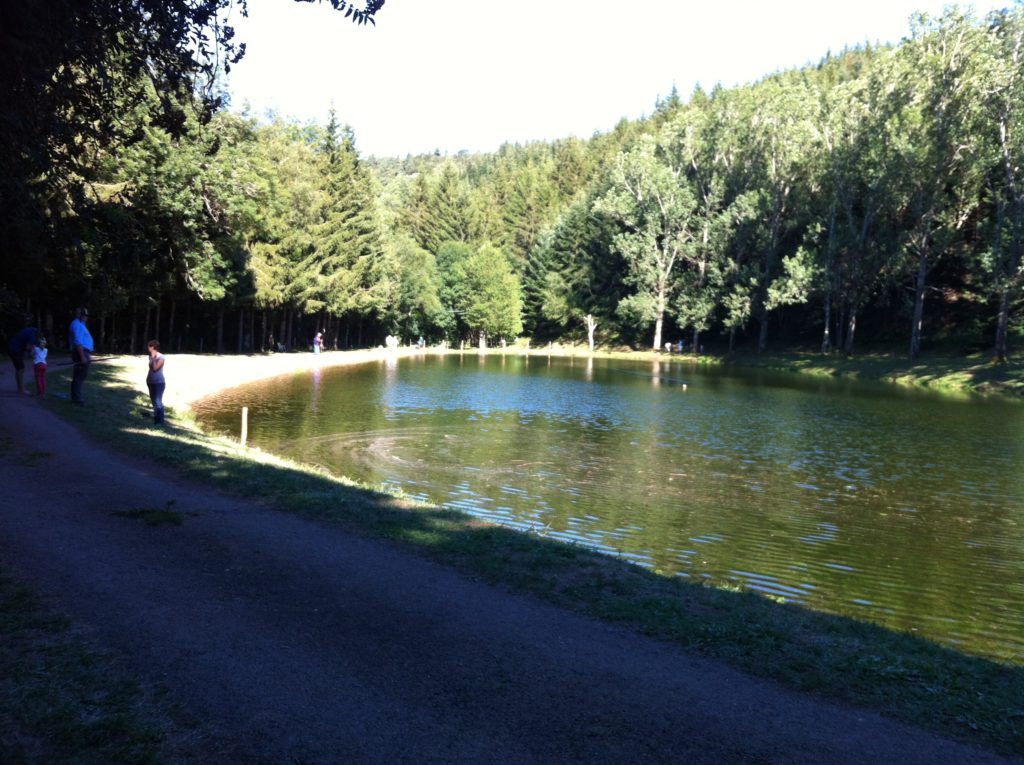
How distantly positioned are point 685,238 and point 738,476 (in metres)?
60.9

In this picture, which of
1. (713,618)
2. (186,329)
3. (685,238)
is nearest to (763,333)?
(685,238)

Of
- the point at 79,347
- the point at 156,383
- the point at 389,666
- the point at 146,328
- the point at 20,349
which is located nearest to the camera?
the point at 389,666

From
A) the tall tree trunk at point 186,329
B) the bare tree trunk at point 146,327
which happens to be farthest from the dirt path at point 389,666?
the tall tree trunk at point 186,329

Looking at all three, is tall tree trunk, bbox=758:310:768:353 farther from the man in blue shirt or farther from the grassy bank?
the grassy bank

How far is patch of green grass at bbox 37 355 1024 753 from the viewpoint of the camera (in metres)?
4.94

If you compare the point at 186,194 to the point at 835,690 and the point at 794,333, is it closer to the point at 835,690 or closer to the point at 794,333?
the point at 835,690

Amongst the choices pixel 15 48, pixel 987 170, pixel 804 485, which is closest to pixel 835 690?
pixel 15 48

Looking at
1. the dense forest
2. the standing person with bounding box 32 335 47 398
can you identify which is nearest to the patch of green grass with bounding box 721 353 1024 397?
the dense forest

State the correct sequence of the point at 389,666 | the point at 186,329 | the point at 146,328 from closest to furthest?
the point at 389,666 < the point at 146,328 < the point at 186,329

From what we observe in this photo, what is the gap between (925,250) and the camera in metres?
52.6

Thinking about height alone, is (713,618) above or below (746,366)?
below

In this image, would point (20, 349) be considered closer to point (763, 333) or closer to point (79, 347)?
point (79, 347)

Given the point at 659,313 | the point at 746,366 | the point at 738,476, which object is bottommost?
the point at 738,476

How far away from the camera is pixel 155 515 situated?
8.33 metres
